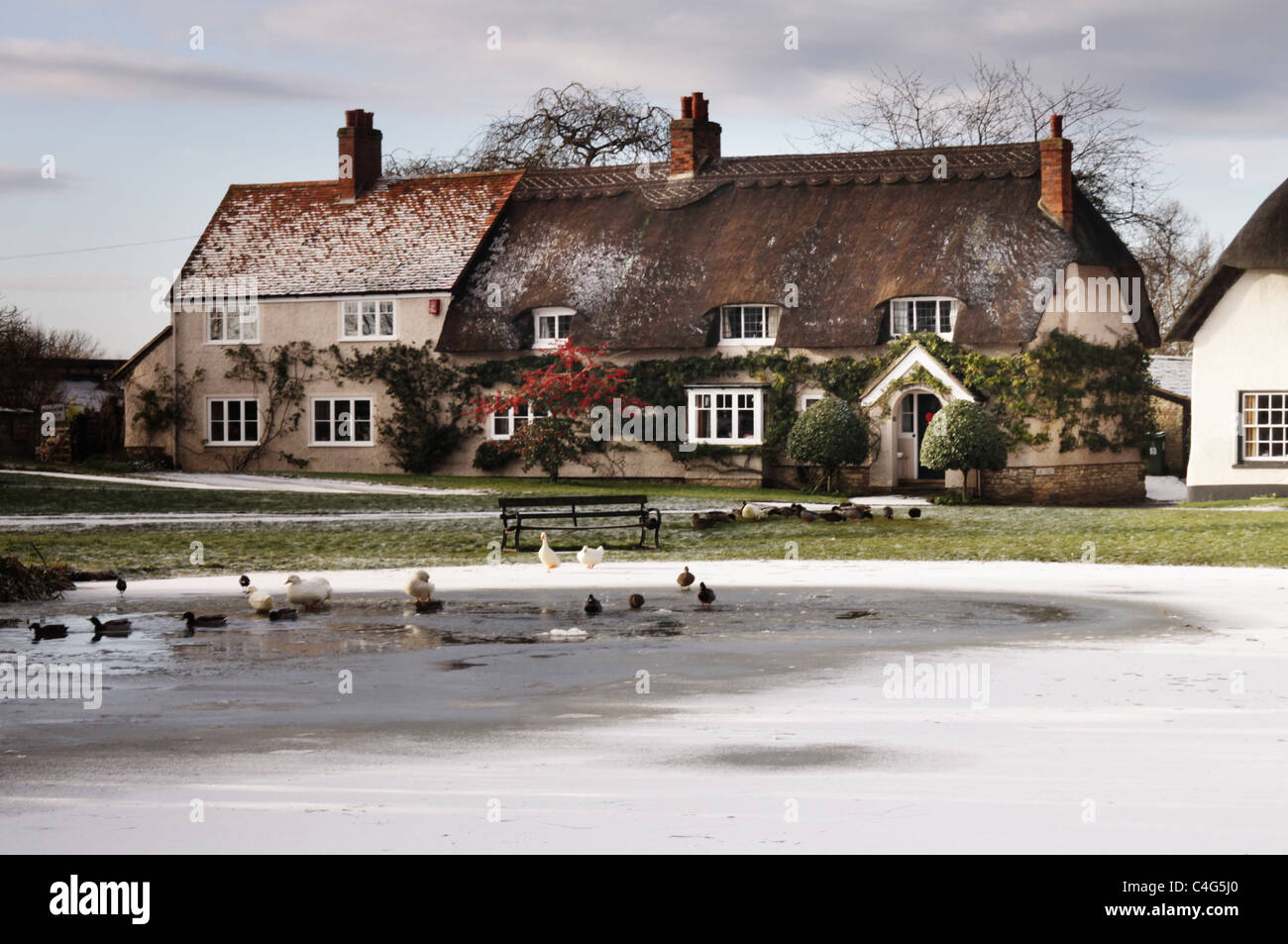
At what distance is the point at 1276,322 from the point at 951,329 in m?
8.05

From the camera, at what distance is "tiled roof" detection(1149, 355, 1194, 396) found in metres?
55.4

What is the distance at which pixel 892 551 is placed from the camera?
2306cm

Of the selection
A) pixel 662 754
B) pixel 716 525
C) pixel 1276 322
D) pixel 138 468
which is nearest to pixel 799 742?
pixel 662 754

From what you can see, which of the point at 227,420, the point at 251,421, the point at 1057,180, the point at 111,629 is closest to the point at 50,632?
the point at 111,629

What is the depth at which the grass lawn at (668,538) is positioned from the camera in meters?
22.2

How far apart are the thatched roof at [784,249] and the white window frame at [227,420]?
681 centimetres

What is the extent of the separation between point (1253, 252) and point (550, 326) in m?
18.9

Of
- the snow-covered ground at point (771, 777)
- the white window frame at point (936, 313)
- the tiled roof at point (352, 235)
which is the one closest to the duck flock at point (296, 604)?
the snow-covered ground at point (771, 777)

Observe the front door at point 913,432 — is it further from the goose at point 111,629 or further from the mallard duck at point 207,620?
the goose at point 111,629

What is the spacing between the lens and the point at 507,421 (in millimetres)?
46000

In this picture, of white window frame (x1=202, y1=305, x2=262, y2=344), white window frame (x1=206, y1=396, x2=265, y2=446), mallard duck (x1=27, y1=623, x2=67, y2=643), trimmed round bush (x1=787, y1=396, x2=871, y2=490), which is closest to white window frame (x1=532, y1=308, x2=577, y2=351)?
trimmed round bush (x1=787, y1=396, x2=871, y2=490)

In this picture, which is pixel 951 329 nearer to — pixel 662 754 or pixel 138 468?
pixel 138 468

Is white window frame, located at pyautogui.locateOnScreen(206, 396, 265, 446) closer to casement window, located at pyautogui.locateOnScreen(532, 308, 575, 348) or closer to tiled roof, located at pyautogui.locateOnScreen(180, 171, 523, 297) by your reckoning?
tiled roof, located at pyautogui.locateOnScreen(180, 171, 523, 297)

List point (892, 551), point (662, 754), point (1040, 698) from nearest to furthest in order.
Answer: point (662, 754), point (1040, 698), point (892, 551)
